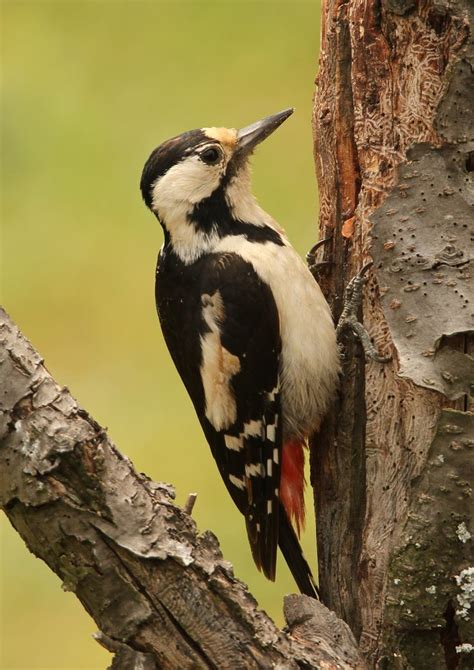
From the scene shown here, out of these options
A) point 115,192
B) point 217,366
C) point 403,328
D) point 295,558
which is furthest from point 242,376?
point 115,192

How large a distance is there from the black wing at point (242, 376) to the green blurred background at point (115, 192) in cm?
212

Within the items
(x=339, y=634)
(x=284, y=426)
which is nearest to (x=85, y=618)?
(x=284, y=426)

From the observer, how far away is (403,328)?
11.4 ft

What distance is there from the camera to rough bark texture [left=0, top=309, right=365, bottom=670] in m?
3.02

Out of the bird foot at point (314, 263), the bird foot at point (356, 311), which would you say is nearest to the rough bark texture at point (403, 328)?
the bird foot at point (356, 311)

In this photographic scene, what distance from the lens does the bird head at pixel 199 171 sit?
430cm

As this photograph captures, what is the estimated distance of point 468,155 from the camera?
3479 millimetres

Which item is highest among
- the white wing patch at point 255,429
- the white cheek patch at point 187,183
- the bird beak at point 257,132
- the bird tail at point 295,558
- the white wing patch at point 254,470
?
the bird beak at point 257,132

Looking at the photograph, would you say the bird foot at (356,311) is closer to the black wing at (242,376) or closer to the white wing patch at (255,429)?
the black wing at (242,376)

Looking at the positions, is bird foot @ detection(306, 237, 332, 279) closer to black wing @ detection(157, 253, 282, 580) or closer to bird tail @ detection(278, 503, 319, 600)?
black wing @ detection(157, 253, 282, 580)

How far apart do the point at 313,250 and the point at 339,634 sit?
1.28 meters

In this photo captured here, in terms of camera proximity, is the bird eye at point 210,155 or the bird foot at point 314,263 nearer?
the bird foot at point 314,263

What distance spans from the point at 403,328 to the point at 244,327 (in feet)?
2.59

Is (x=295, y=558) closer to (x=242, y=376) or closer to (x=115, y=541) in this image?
(x=242, y=376)
